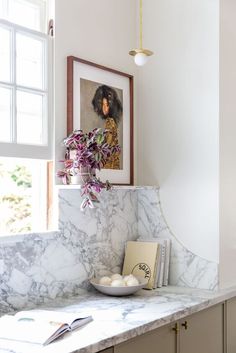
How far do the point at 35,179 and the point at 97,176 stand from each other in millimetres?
344

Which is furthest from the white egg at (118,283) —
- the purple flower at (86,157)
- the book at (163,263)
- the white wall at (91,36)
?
the white wall at (91,36)

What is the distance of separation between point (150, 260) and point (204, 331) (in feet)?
1.61

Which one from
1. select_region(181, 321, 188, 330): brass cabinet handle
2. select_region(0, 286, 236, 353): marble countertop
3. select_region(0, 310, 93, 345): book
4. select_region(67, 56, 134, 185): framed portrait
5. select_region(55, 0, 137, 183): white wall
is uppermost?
select_region(55, 0, 137, 183): white wall

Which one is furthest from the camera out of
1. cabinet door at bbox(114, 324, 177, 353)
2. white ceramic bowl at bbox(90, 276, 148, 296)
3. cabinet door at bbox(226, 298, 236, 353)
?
cabinet door at bbox(226, 298, 236, 353)

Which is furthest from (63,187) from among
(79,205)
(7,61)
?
(7,61)

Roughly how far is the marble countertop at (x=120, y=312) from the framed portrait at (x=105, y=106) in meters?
0.69

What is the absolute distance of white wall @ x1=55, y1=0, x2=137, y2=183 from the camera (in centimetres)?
254

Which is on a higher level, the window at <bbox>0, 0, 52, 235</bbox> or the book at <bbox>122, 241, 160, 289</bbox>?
the window at <bbox>0, 0, 52, 235</bbox>

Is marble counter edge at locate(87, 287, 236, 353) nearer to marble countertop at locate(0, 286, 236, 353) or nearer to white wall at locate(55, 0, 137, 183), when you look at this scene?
marble countertop at locate(0, 286, 236, 353)

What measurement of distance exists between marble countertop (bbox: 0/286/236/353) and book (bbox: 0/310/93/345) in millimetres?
27

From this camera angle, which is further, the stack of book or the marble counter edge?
the stack of book

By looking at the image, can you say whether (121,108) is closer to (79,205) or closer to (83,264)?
(79,205)

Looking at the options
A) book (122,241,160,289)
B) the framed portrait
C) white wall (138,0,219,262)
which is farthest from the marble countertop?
the framed portrait

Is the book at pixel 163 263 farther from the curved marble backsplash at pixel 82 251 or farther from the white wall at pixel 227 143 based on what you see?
the white wall at pixel 227 143
